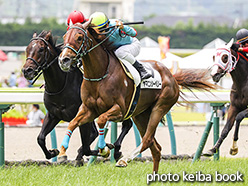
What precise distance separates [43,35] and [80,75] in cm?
57

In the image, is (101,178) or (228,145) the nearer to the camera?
(101,178)

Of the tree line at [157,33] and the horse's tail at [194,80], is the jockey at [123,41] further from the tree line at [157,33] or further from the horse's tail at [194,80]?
the tree line at [157,33]

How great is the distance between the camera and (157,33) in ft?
187

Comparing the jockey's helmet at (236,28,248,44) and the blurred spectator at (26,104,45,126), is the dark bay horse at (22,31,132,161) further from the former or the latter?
the blurred spectator at (26,104,45,126)

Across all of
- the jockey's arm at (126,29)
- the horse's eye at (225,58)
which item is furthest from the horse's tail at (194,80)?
the jockey's arm at (126,29)

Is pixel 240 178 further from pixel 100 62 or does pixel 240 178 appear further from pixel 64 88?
pixel 64 88

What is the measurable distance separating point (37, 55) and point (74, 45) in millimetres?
1111

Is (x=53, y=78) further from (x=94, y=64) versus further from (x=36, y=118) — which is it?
(x=36, y=118)

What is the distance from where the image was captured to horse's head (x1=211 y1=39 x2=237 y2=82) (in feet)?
19.6

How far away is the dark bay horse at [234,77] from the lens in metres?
6.00

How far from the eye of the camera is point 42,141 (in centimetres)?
530

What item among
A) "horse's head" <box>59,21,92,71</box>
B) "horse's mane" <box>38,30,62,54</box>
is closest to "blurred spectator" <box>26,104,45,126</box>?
"horse's mane" <box>38,30,62,54</box>

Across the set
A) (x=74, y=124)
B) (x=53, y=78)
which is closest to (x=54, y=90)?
(x=53, y=78)

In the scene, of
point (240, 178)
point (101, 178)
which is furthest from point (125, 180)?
point (240, 178)
